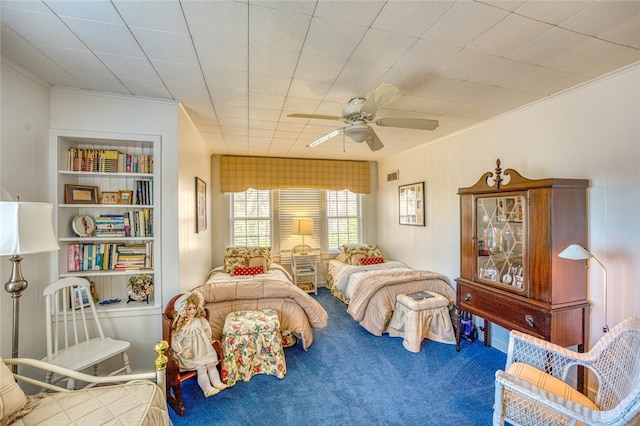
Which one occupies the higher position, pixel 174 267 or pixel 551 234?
pixel 551 234

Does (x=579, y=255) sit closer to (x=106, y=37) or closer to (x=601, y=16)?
(x=601, y=16)

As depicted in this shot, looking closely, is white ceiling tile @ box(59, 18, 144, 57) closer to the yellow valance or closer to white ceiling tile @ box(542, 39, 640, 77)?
white ceiling tile @ box(542, 39, 640, 77)

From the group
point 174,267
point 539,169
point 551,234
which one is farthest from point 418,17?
point 174,267

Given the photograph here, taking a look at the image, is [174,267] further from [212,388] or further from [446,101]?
[446,101]

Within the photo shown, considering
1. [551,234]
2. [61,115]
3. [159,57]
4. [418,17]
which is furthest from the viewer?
[61,115]

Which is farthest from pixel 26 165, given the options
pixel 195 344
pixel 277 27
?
pixel 277 27

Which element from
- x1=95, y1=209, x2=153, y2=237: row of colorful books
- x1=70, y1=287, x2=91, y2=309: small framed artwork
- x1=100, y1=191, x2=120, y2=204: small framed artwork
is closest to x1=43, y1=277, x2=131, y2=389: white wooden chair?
x1=70, y1=287, x2=91, y2=309: small framed artwork

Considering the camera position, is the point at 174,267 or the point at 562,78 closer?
the point at 562,78

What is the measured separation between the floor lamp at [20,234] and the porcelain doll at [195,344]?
89 centimetres

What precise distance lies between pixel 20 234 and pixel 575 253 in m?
3.43

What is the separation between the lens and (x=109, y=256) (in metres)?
2.45

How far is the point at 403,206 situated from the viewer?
4.67 metres

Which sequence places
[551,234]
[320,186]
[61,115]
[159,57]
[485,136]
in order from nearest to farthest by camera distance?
[159,57]
[551,234]
[61,115]
[485,136]
[320,186]

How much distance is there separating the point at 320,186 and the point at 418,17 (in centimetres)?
381
